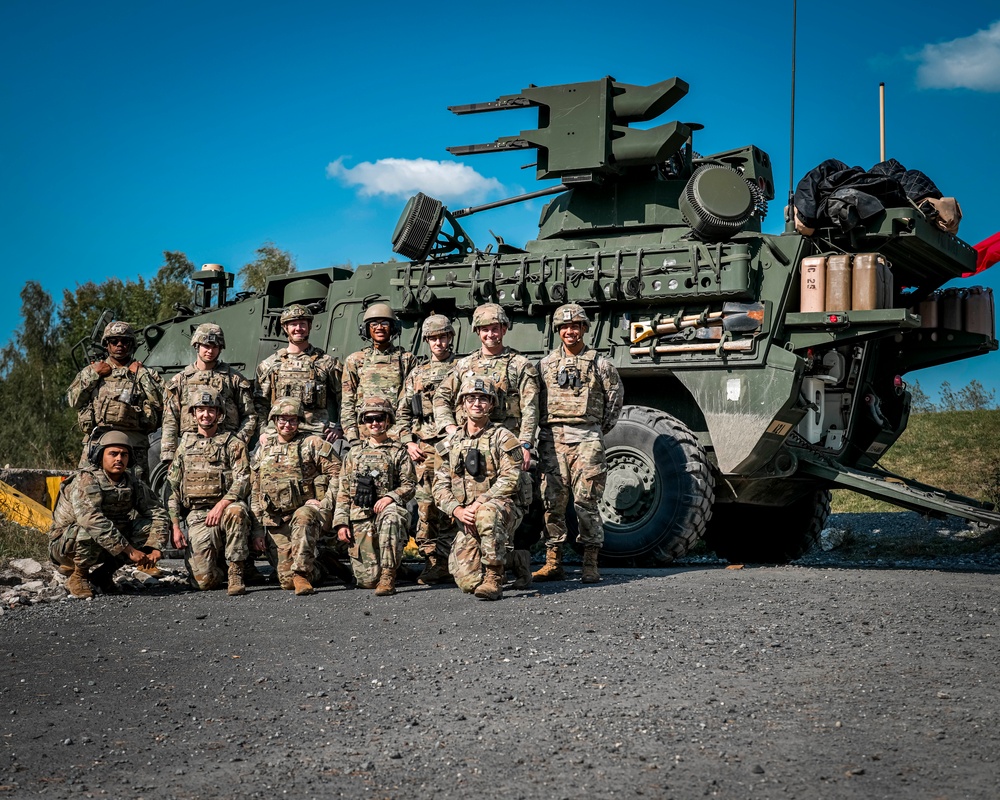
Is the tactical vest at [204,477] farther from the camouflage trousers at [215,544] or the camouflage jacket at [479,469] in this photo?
the camouflage jacket at [479,469]

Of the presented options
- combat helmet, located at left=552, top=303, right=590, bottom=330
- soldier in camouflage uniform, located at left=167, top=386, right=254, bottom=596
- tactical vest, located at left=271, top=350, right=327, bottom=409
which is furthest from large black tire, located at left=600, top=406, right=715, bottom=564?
soldier in camouflage uniform, located at left=167, top=386, right=254, bottom=596

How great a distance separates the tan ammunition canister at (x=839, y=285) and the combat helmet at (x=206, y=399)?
16.1ft

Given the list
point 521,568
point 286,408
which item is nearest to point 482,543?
point 521,568

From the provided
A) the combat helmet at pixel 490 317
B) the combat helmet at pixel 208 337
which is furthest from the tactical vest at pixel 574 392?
the combat helmet at pixel 208 337

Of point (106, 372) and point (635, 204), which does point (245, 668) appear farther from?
point (635, 204)

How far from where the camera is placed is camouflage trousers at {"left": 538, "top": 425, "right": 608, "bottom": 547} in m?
8.88

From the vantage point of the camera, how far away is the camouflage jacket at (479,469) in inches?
321

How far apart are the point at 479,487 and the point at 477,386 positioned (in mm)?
704

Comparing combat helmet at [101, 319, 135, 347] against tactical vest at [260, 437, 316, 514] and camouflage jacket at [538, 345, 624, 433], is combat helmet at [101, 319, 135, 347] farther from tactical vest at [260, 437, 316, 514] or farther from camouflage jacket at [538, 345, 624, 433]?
camouflage jacket at [538, 345, 624, 433]

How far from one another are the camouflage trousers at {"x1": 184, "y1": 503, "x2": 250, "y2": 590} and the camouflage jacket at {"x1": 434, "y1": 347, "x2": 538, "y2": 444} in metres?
1.62

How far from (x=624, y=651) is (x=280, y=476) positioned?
383 cm

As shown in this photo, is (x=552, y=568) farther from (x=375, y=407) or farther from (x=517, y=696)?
(x=517, y=696)

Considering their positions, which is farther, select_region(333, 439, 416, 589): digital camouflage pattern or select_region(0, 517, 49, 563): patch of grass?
select_region(0, 517, 49, 563): patch of grass

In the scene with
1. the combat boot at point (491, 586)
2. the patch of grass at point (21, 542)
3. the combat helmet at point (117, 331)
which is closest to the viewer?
the combat boot at point (491, 586)
